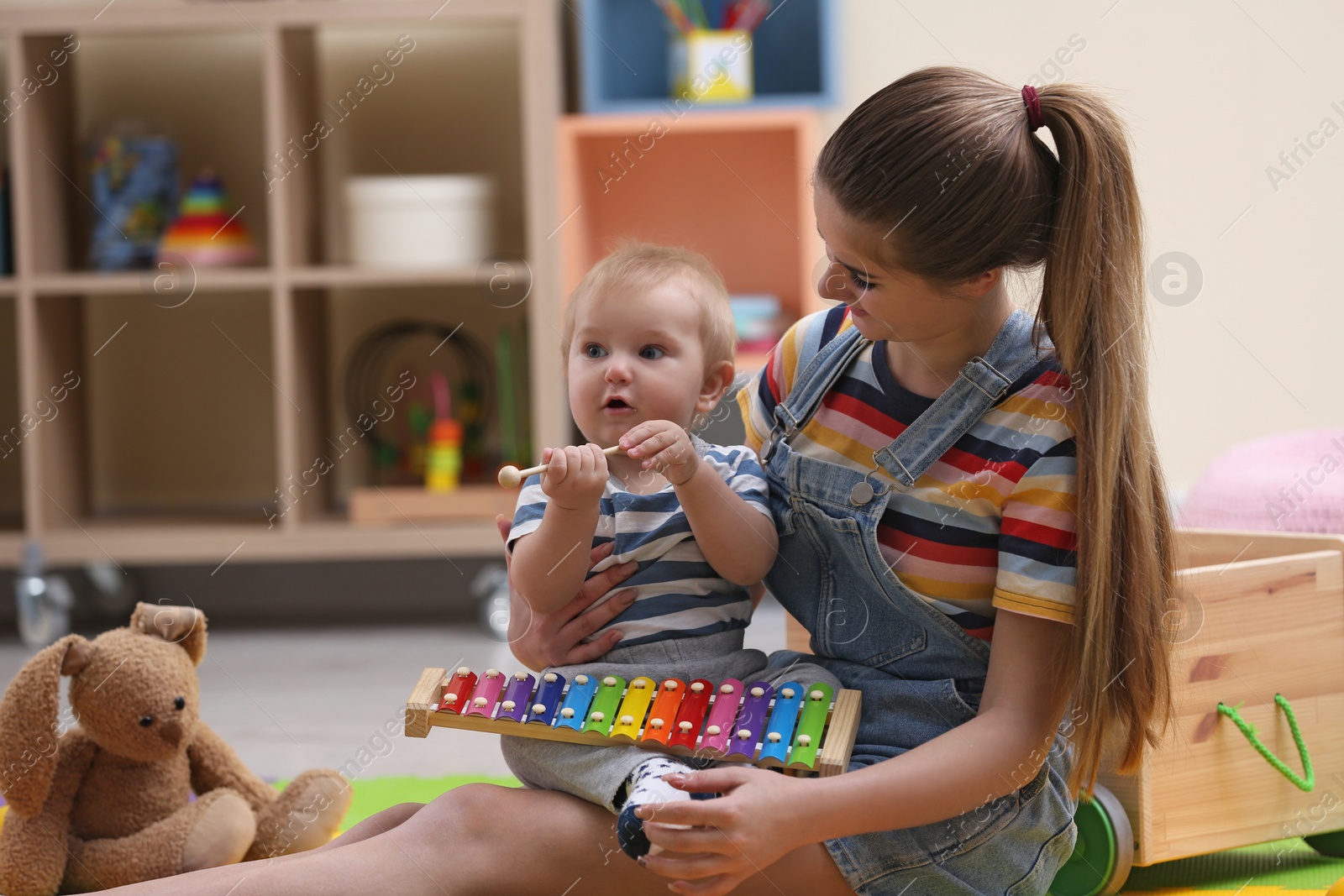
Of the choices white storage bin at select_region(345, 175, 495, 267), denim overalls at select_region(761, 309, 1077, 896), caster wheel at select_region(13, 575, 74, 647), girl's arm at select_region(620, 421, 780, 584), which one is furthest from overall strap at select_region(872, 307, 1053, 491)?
caster wheel at select_region(13, 575, 74, 647)

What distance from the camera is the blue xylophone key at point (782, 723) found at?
0.75 m

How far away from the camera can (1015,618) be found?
0.75m

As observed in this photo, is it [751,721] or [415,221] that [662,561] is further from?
[415,221]

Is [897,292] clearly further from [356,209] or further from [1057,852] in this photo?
[356,209]

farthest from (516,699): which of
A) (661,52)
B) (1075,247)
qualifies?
(661,52)

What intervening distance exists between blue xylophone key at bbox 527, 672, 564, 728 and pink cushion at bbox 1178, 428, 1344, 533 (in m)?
0.91

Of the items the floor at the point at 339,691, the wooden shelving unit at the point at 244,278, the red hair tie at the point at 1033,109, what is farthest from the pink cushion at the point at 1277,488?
the wooden shelving unit at the point at 244,278

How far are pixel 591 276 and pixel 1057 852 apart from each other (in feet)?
1.69

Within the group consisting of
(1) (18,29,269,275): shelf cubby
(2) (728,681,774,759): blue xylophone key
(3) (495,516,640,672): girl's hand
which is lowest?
(2) (728,681,774,759): blue xylophone key

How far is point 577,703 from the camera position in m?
0.81

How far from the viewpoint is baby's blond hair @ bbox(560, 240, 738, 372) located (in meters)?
0.90

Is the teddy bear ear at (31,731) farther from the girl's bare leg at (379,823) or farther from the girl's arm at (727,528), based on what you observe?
the girl's arm at (727,528)

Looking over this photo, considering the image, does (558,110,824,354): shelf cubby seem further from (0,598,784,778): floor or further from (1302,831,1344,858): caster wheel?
(1302,831,1344,858): caster wheel

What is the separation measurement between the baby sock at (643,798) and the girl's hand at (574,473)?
6.9 inches
